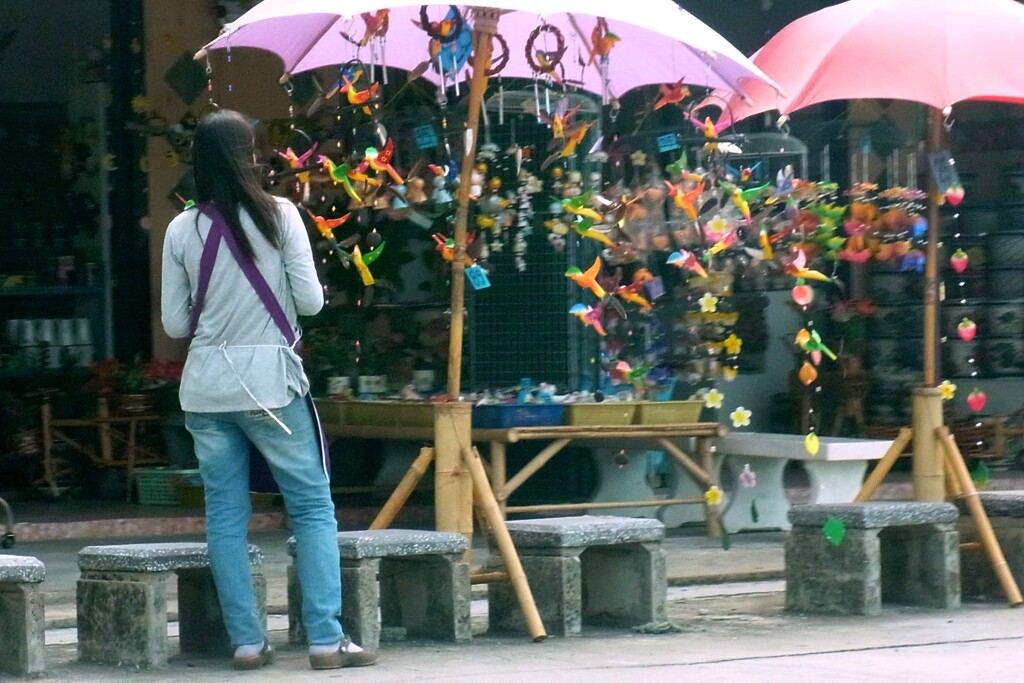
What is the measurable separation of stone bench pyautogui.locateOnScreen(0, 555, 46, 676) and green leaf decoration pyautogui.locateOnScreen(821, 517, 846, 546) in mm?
3039

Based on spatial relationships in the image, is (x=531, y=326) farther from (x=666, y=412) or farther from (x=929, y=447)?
(x=929, y=447)

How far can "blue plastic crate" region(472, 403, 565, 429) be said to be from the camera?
8.84 metres

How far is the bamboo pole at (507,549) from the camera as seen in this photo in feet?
21.4

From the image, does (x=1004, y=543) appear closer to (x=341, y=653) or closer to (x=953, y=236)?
(x=341, y=653)

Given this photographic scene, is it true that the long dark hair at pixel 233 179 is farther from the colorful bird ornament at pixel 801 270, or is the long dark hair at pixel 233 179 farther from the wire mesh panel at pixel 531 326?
the wire mesh panel at pixel 531 326

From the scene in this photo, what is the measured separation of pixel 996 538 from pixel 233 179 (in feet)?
12.3

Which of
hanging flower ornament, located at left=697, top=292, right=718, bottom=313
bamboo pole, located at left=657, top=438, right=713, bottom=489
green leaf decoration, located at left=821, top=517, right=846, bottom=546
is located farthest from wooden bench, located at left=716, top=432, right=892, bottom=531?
green leaf decoration, located at left=821, top=517, right=846, bottom=546

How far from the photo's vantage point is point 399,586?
670 cm

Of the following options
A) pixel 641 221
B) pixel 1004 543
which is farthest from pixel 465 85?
pixel 1004 543

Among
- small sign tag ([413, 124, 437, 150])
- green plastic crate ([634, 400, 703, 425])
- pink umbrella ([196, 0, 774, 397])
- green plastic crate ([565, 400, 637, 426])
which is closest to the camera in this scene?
pink umbrella ([196, 0, 774, 397])

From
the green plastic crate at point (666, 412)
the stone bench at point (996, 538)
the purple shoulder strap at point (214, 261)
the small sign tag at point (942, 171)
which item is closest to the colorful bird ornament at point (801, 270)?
the small sign tag at point (942, 171)

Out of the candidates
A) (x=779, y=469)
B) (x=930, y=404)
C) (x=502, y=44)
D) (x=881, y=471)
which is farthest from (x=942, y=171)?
(x=779, y=469)

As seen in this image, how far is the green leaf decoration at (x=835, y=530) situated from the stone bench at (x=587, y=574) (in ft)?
2.39

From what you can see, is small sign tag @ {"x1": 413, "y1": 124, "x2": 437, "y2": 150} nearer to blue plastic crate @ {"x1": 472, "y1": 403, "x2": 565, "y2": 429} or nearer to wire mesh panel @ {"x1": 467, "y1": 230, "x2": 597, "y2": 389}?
blue plastic crate @ {"x1": 472, "y1": 403, "x2": 565, "y2": 429}
